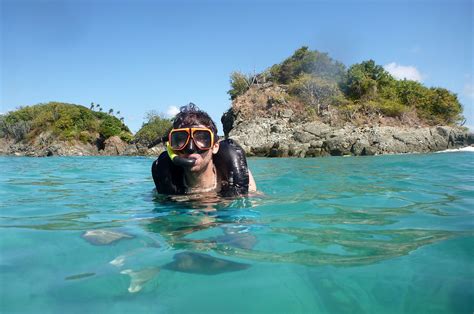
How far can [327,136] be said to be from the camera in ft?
87.8

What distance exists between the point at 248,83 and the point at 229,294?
3906 centimetres

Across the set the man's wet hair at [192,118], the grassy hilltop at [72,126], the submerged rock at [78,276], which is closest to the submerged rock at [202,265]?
the submerged rock at [78,276]

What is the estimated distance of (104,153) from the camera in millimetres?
46750

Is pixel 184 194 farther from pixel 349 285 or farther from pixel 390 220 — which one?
pixel 349 285

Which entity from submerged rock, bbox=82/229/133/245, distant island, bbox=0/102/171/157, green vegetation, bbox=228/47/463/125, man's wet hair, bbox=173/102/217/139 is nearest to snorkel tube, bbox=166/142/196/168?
man's wet hair, bbox=173/102/217/139

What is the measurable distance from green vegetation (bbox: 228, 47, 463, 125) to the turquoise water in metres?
30.1

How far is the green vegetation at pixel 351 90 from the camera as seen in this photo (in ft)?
111

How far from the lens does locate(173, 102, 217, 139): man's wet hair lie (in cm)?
409

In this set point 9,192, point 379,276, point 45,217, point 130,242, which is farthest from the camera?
point 9,192

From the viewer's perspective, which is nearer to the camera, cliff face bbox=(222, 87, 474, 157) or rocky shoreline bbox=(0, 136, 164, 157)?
cliff face bbox=(222, 87, 474, 157)

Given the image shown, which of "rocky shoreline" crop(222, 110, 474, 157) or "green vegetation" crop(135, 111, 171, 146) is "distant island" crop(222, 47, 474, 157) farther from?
"green vegetation" crop(135, 111, 171, 146)

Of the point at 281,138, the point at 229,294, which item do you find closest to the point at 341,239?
the point at 229,294

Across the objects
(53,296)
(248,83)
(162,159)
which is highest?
(248,83)

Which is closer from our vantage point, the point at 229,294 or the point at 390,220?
the point at 229,294
